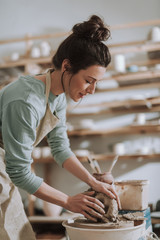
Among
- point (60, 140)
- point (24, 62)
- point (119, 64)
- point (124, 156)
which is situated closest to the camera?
point (60, 140)

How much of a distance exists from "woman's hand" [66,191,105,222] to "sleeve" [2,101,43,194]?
0.53ft

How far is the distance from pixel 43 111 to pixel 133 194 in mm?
629

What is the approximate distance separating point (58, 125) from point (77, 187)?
90.0 inches

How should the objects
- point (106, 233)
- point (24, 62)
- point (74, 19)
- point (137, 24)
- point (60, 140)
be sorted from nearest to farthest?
point (106, 233), point (60, 140), point (137, 24), point (24, 62), point (74, 19)

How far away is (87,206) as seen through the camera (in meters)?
1.31

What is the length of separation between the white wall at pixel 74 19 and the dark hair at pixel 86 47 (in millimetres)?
2560

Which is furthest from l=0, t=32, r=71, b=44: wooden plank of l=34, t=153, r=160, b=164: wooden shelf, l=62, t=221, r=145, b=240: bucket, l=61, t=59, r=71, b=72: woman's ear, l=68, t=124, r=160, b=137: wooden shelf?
l=62, t=221, r=145, b=240: bucket

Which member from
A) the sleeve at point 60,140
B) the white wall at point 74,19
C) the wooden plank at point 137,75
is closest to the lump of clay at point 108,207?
the sleeve at point 60,140

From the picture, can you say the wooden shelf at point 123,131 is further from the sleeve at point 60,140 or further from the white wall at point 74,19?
the sleeve at point 60,140

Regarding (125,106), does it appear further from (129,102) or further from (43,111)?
(43,111)

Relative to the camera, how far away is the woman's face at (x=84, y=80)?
1.37m

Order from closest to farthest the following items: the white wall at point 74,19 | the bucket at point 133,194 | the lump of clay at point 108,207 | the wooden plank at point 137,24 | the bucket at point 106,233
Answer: the bucket at point 106,233 < the lump of clay at point 108,207 < the bucket at point 133,194 < the wooden plank at point 137,24 < the white wall at point 74,19

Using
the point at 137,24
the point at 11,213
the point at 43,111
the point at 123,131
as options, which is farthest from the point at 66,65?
the point at 137,24

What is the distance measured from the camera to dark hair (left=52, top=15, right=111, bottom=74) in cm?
135
